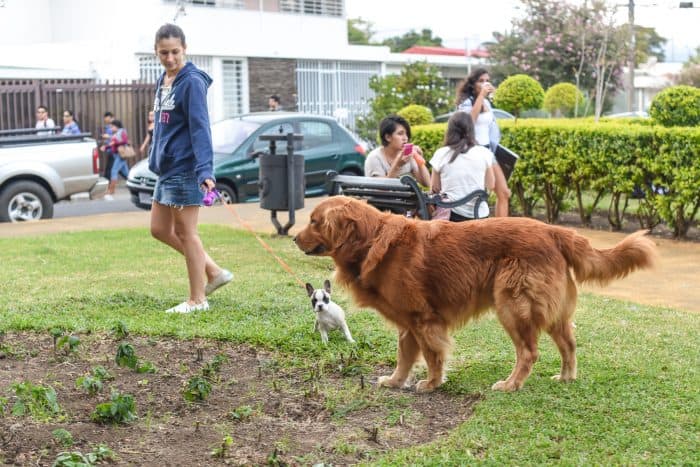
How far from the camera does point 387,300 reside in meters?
5.55

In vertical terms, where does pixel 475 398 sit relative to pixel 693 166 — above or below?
below

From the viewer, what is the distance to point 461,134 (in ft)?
26.5

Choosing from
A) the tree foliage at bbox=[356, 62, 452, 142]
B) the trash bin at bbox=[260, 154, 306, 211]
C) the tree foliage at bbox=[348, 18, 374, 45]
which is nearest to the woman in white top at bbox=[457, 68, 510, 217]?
the trash bin at bbox=[260, 154, 306, 211]

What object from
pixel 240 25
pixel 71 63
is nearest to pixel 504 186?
pixel 71 63

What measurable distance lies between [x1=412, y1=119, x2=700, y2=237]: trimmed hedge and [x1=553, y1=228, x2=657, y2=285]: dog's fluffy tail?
598 cm

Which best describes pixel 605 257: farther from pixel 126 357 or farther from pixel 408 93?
pixel 408 93

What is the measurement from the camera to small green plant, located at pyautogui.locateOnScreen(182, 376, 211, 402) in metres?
5.25

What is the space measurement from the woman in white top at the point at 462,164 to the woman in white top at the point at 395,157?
84cm

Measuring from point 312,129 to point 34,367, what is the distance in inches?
472

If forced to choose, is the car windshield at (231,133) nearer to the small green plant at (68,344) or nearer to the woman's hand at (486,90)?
the woman's hand at (486,90)

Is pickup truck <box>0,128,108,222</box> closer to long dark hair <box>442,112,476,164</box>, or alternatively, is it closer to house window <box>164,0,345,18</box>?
long dark hair <box>442,112,476,164</box>

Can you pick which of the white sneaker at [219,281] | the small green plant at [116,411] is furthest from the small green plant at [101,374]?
the white sneaker at [219,281]

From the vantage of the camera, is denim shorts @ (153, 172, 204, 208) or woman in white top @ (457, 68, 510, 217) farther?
woman in white top @ (457, 68, 510, 217)

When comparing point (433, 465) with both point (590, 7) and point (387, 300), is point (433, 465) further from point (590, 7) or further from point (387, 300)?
point (590, 7)
